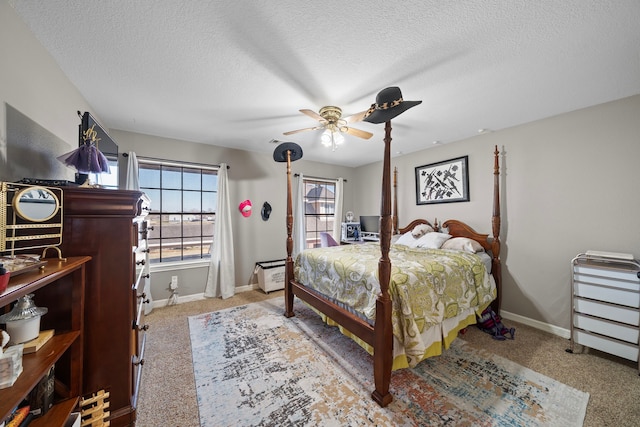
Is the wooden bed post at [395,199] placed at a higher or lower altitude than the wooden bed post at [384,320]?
higher

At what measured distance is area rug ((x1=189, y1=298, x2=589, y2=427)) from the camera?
5.05 feet

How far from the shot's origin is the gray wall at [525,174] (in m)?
1.51

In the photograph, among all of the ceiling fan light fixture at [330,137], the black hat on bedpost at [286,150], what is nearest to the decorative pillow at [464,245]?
the ceiling fan light fixture at [330,137]

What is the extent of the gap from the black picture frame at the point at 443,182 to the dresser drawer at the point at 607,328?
1.76m

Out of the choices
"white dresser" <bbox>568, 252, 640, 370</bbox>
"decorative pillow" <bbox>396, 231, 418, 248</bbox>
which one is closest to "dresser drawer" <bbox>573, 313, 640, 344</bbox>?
"white dresser" <bbox>568, 252, 640, 370</bbox>

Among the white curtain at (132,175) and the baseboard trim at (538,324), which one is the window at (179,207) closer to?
the white curtain at (132,175)

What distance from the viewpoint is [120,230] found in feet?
4.21

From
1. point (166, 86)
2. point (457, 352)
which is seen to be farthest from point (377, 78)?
point (457, 352)

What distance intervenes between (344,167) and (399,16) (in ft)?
13.0

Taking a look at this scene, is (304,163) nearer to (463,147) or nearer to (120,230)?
(463,147)

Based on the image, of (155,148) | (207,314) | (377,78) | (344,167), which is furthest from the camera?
(344,167)

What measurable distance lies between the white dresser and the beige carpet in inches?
7.7

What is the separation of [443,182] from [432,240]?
105cm

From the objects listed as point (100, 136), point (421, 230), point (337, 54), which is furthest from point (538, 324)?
point (100, 136)
